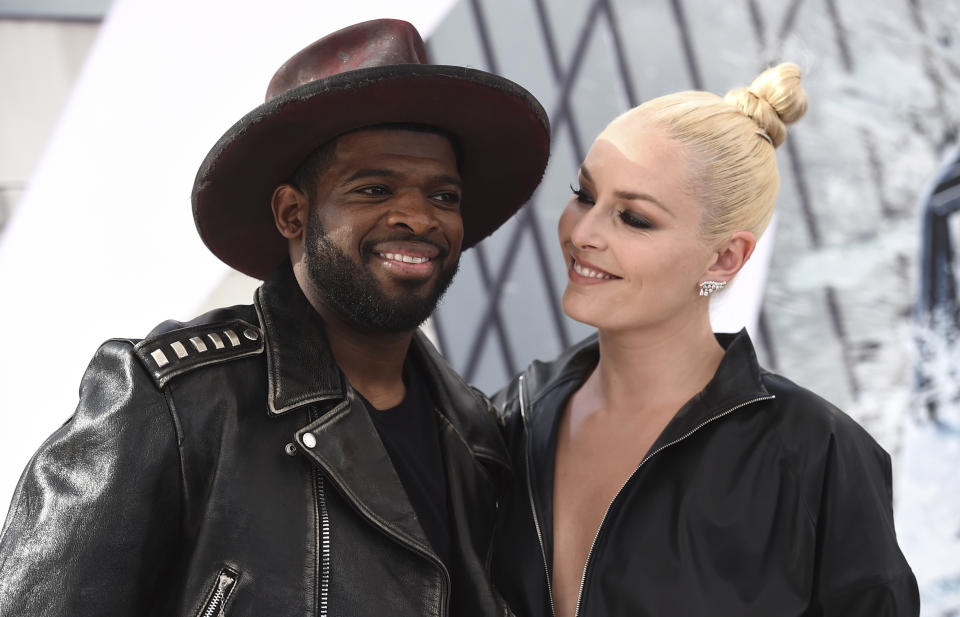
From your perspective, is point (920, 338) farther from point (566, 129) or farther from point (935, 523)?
point (566, 129)

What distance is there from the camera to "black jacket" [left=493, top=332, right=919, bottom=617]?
5.19 feet

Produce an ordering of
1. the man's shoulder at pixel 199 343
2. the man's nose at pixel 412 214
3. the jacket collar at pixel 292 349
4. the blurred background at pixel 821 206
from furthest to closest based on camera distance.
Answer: the blurred background at pixel 821 206, the man's nose at pixel 412 214, the jacket collar at pixel 292 349, the man's shoulder at pixel 199 343

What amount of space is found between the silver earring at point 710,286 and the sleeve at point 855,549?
1.26 feet

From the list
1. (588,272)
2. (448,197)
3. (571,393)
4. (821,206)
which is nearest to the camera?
(448,197)

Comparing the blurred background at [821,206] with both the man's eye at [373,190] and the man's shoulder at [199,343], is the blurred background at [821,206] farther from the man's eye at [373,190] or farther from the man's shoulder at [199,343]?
the man's shoulder at [199,343]

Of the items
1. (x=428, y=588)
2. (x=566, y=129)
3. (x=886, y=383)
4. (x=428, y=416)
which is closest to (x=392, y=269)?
(x=428, y=416)

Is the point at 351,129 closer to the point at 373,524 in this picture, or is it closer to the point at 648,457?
the point at 373,524

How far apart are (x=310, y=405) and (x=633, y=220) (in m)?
Answer: 0.72

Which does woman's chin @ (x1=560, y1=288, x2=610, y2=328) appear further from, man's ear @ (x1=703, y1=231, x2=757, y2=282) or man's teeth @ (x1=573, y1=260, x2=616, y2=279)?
man's ear @ (x1=703, y1=231, x2=757, y2=282)

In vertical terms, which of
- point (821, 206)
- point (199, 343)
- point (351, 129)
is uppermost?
point (821, 206)

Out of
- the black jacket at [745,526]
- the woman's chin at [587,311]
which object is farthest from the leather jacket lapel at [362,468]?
the woman's chin at [587,311]

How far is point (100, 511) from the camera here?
1280mm

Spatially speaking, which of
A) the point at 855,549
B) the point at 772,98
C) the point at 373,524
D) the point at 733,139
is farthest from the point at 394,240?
the point at 855,549

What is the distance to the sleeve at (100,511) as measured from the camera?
1.26 metres
